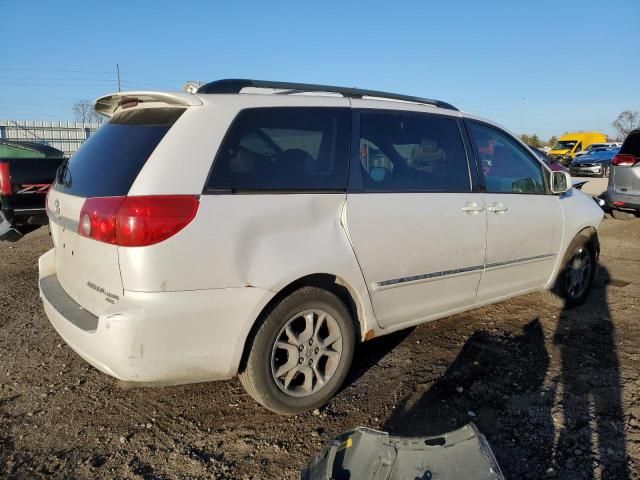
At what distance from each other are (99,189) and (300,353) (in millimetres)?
1381

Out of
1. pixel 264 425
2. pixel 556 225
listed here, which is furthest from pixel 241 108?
pixel 556 225

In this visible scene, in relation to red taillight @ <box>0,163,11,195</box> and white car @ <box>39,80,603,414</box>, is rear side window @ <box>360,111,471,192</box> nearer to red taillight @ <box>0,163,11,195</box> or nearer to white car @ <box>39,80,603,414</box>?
white car @ <box>39,80,603,414</box>

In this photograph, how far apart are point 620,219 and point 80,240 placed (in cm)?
1092

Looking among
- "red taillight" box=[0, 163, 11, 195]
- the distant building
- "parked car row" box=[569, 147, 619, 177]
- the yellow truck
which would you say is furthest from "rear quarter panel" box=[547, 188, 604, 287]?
the yellow truck

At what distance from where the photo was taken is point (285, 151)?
2924 millimetres

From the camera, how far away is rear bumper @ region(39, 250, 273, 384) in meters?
2.43

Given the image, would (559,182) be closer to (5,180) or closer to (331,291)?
(331,291)

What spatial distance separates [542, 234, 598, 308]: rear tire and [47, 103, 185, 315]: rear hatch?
147 inches

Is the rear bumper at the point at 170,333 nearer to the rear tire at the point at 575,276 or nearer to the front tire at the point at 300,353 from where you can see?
the front tire at the point at 300,353

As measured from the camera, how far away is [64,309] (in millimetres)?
2873

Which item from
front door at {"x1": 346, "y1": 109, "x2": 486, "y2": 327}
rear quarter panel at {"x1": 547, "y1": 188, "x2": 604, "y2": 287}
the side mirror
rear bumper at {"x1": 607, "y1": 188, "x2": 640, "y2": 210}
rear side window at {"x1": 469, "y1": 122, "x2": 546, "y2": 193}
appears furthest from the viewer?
rear bumper at {"x1": 607, "y1": 188, "x2": 640, "y2": 210}

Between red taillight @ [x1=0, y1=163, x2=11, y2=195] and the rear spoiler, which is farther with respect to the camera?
red taillight @ [x1=0, y1=163, x2=11, y2=195]

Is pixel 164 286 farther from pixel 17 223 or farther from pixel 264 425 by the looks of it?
pixel 17 223

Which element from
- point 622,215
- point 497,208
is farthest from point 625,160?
point 497,208
